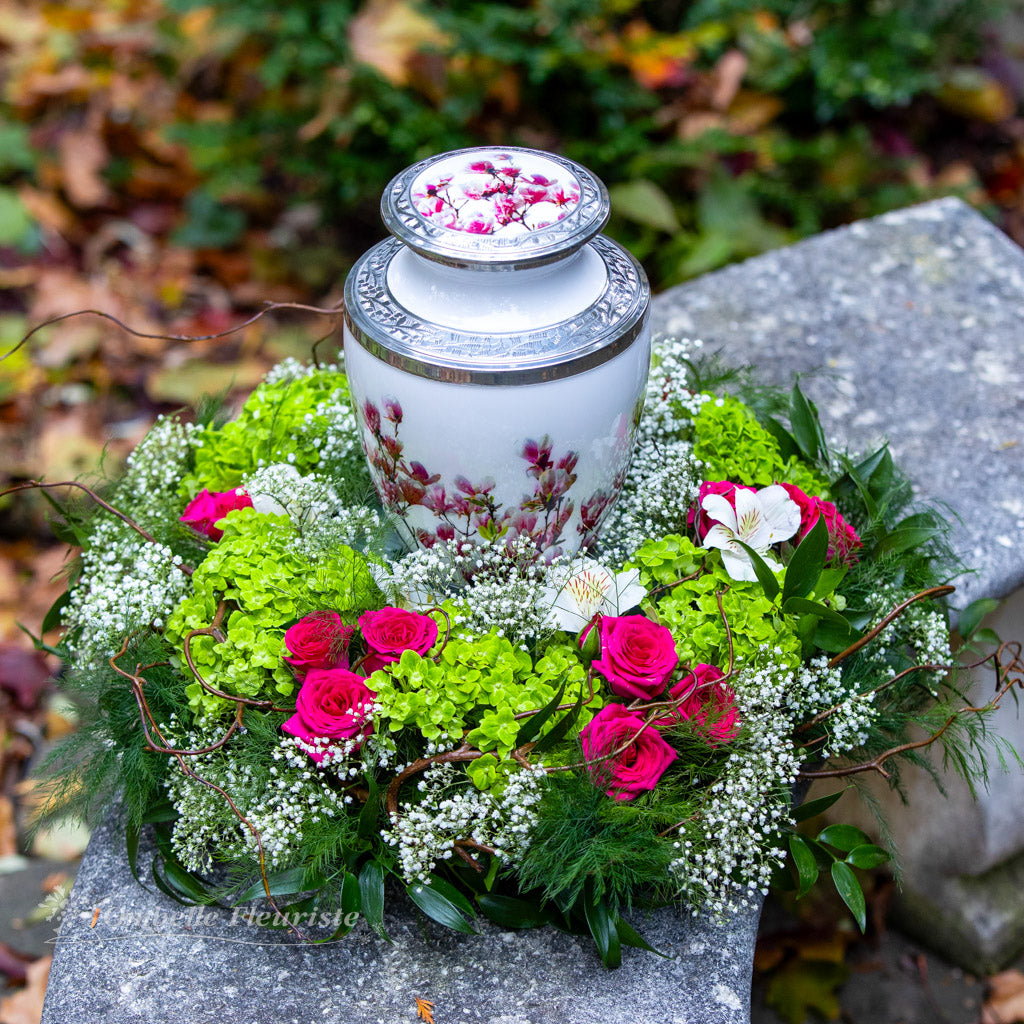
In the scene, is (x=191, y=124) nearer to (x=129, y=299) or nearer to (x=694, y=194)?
(x=129, y=299)

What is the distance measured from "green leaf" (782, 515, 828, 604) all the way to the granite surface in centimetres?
41

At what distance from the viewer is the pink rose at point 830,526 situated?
1449 mm

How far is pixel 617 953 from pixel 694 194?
2.46m

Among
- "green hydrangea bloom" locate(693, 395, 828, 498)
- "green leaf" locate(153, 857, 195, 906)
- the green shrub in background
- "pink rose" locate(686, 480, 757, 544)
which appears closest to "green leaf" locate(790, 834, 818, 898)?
"pink rose" locate(686, 480, 757, 544)

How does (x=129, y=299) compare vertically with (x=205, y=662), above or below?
below

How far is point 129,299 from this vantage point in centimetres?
334

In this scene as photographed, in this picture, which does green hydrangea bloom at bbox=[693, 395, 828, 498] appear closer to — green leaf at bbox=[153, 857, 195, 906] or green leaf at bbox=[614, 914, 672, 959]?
green leaf at bbox=[614, 914, 672, 959]

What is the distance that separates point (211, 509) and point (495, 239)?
0.61m

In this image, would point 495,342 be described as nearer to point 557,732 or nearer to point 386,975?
point 557,732

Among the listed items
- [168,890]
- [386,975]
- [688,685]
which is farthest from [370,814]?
[688,685]

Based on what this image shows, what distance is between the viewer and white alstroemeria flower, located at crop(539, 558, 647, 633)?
4.44ft

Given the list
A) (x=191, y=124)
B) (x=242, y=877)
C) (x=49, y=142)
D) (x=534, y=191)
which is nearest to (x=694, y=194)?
(x=191, y=124)

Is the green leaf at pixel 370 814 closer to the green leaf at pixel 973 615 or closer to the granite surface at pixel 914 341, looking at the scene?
the green leaf at pixel 973 615

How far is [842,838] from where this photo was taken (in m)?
1.30
